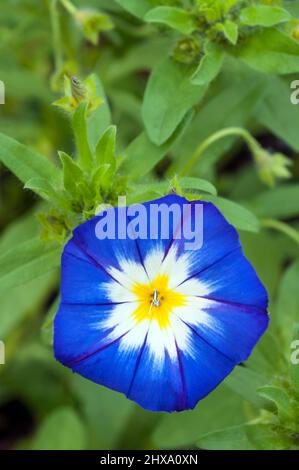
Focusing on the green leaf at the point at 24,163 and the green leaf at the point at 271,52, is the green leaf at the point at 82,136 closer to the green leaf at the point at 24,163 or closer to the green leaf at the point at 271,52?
the green leaf at the point at 24,163

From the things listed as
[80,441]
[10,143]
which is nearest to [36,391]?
[80,441]

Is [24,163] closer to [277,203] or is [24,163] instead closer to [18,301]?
[18,301]

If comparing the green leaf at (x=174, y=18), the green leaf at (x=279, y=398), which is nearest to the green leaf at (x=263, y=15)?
the green leaf at (x=174, y=18)

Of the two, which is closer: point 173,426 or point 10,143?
point 10,143

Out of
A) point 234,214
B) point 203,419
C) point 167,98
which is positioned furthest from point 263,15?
point 203,419

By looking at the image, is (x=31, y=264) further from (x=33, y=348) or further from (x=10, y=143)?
(x=33, y=348)

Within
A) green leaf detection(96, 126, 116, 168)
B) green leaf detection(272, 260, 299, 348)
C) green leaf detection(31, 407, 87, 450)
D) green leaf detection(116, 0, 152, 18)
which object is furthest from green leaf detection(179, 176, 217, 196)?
green leaf detection(31, 407, 87, 450)
